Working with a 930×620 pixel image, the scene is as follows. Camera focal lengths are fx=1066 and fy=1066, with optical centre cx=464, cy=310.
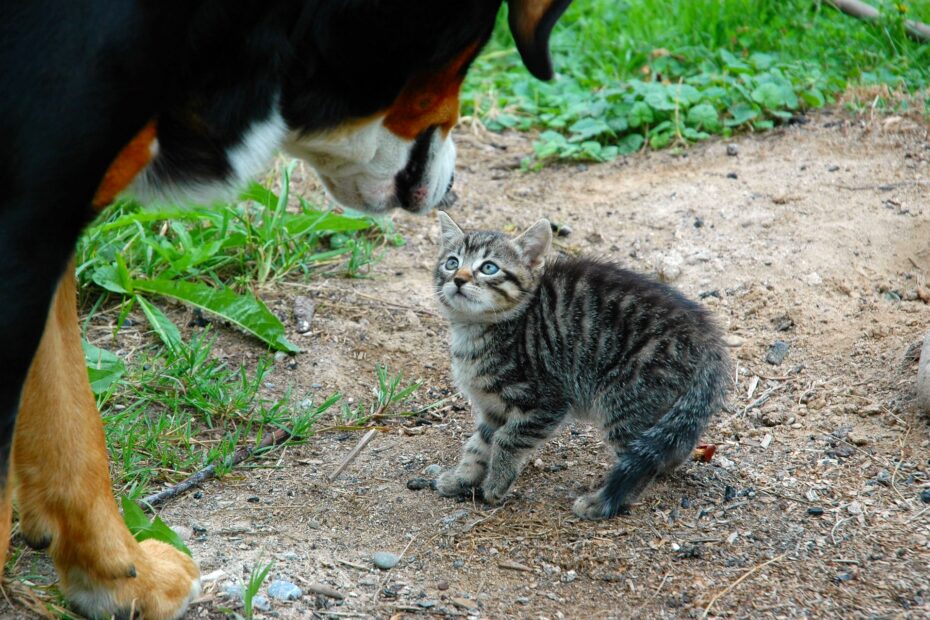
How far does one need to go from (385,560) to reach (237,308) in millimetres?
1798

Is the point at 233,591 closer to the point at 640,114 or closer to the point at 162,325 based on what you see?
the point at 162,325

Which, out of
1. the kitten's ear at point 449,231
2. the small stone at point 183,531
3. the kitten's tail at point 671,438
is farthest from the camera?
the kitten's ear at point 449,231

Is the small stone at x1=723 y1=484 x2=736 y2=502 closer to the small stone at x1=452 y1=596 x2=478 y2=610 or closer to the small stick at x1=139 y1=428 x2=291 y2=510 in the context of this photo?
the small stone at x1=452 y1=596 x2=478 y2=610

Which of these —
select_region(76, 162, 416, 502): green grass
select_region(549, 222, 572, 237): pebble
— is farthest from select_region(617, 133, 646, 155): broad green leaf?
select_region(76, 162, 416, 502): green grass

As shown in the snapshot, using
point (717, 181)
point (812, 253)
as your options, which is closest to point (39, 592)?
point (812, 253)

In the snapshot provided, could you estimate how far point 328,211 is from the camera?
5699mm

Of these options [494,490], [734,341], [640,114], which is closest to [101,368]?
[494,490]

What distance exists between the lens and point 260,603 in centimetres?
324

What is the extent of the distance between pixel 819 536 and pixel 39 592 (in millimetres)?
2547

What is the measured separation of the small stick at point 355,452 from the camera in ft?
13.7

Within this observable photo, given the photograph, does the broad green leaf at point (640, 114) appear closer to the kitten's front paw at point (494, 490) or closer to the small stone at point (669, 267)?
the small stone at point (669, 267)

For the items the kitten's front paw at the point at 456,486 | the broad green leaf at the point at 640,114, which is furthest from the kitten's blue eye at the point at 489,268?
the broad green leaf at the point at 640,114

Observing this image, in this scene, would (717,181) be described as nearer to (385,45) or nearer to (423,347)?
(423,347)

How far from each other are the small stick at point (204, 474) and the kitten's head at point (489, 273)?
2.85 feet
